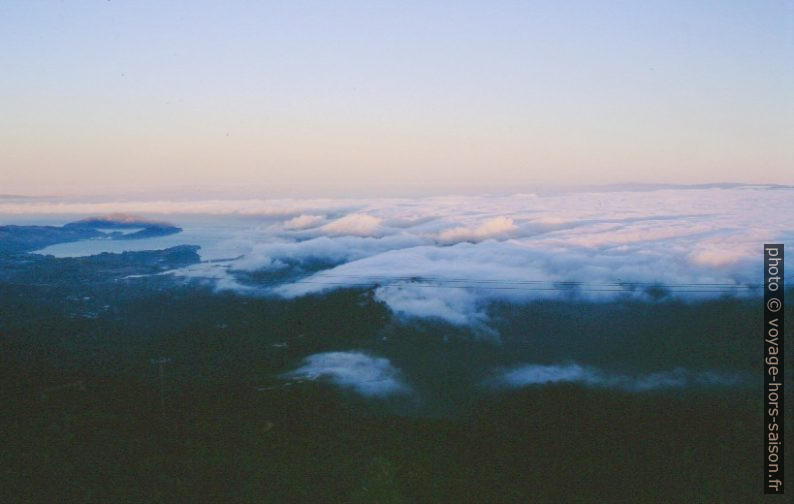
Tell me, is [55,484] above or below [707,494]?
above

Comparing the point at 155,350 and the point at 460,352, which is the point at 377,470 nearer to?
the point at 460,352

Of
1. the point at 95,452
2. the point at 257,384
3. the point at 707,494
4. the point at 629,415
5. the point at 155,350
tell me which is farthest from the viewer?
the point at 155,350

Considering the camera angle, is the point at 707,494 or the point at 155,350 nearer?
the point at 707,494

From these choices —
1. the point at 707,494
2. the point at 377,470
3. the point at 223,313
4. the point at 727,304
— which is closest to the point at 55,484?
the point at 377,470

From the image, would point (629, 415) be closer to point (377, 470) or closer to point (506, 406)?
point (506, 406)

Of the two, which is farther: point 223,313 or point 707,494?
point 223,313

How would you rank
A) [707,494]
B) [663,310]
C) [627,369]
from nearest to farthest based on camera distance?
1. [707,494]
2. [627,369]
3. [663,310]

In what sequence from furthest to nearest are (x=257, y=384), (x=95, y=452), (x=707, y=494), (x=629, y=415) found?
(x=257, y=384) < (x=629, y=415) < (x=95, y=452) < (x=707, y=494)

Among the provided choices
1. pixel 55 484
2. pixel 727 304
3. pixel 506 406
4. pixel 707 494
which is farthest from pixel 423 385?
pixel 727 304

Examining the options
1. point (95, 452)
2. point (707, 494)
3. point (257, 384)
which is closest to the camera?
point (707, 494)
